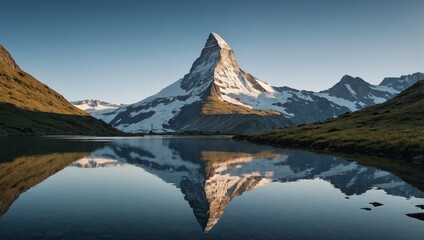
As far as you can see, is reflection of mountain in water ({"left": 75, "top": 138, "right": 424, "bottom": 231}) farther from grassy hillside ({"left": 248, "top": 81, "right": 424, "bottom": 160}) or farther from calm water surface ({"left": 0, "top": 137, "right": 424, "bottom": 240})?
grassy hillside ({"left": 248, "top": 81, "right": 424, "bottom": 160})

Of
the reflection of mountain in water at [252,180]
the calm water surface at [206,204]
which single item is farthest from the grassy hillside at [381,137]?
the calm water surface at [206,204]

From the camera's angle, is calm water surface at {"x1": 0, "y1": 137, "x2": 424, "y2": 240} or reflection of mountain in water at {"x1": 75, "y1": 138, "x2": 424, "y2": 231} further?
reflection of mountain in water at {"x1": 75, "y1": 138, "x2": 424, "y2": 231}

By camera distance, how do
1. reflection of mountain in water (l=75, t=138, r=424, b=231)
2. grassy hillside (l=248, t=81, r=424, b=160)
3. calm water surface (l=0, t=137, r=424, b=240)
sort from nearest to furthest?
calm water surface (l=0, t=137, r=424, b=240) < reflection of mountain in water (l=75, t=138, r=424, b=231) < grassy hillside (l=248, t=81, r=424, b=160)

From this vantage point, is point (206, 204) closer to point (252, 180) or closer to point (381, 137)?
point (252, 180)

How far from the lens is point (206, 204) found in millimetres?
32531

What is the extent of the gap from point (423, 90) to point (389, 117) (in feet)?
162

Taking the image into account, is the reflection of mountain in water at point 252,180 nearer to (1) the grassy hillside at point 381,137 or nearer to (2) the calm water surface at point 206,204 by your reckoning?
(2) the calm water surface at point 206,204

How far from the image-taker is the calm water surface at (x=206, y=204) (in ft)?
75.3

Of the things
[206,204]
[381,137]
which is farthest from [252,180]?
[381,137]

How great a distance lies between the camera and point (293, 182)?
4678cm

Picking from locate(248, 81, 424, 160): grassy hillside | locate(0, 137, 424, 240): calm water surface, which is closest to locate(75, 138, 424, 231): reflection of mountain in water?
locate(0, 137, 424, 240): calm water surface

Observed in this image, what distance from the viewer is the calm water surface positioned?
23.0 m

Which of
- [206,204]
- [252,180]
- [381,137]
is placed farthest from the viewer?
[381,137]

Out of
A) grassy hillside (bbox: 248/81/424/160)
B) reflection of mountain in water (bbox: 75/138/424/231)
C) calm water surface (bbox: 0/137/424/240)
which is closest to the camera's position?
calm water surface (bbox: 0/137/424/240)
